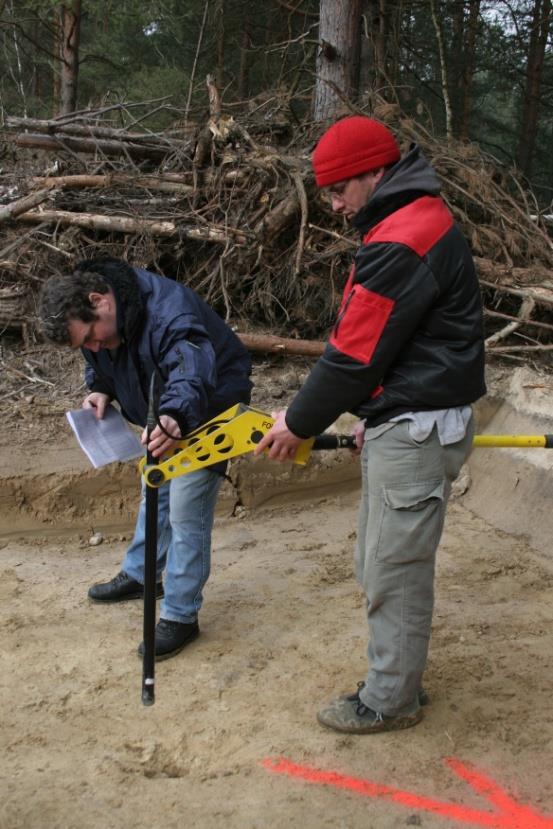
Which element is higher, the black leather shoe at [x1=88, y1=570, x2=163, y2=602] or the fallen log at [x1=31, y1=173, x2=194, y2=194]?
the fallen log at [x1=31, y1=173, x2=194, y2=194]

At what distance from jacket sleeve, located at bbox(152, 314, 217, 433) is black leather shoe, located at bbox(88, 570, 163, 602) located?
129 cm

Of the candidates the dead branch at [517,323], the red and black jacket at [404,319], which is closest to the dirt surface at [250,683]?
the red and black jacket at [404,319]

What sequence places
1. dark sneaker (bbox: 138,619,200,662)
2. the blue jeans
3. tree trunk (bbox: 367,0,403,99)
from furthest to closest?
tree trunk (bbox: 367,0,403,99) → dark sneaker (bbox: 138,619,200,662) → the blue jeans

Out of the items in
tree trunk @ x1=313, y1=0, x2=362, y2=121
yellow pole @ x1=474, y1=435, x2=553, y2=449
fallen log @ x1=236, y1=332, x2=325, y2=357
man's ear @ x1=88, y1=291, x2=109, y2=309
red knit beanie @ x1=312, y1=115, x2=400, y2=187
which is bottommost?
fallen log @ x1=236, y1=332, x2=325, y2=357

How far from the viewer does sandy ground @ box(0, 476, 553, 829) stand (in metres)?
2.62

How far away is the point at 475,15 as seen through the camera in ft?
38.6

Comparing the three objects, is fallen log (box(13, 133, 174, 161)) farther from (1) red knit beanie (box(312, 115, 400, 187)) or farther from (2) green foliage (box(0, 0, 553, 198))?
(1) red knit beanie (box(312, 115, 400, 187))

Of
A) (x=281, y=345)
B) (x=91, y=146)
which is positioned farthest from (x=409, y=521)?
(x=91, y=146)

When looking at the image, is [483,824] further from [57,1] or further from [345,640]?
[57,1]

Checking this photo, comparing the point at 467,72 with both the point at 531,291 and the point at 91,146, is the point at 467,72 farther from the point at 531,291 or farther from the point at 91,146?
the point at 531,291

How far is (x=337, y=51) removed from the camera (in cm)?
809

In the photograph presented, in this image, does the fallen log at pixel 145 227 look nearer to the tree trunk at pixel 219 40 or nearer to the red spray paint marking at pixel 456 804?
the red spray paint marking at pixel 456 804

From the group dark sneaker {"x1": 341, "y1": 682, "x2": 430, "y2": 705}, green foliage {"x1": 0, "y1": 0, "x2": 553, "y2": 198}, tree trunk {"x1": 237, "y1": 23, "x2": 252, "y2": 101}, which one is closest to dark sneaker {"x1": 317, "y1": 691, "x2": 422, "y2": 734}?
dark sneaker {"x1": 341, "y1": 682, "x2": 430, "y2": 705}

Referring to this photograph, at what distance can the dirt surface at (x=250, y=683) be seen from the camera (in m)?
2.61
